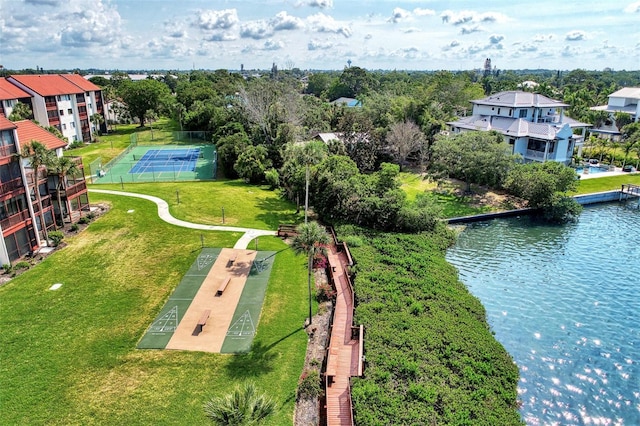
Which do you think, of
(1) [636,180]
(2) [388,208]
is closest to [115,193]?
(2) [388,208]

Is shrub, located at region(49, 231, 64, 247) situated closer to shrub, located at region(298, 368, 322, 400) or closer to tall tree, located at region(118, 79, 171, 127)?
shrub, located at region(298, 368, 322, 400)

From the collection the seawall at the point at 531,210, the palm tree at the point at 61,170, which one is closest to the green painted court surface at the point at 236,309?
the palm tree at the point at 61,170

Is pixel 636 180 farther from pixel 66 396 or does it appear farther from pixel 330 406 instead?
pixel 66 396

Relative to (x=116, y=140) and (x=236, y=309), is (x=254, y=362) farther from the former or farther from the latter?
(x=116, y=140)

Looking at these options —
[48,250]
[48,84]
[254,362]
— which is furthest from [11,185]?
[48,84]

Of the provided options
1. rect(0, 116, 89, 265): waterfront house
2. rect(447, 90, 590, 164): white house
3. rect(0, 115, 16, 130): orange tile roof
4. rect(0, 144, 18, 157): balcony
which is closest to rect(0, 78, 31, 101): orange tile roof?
rect(0, 116, 89, 265): waterfront house
